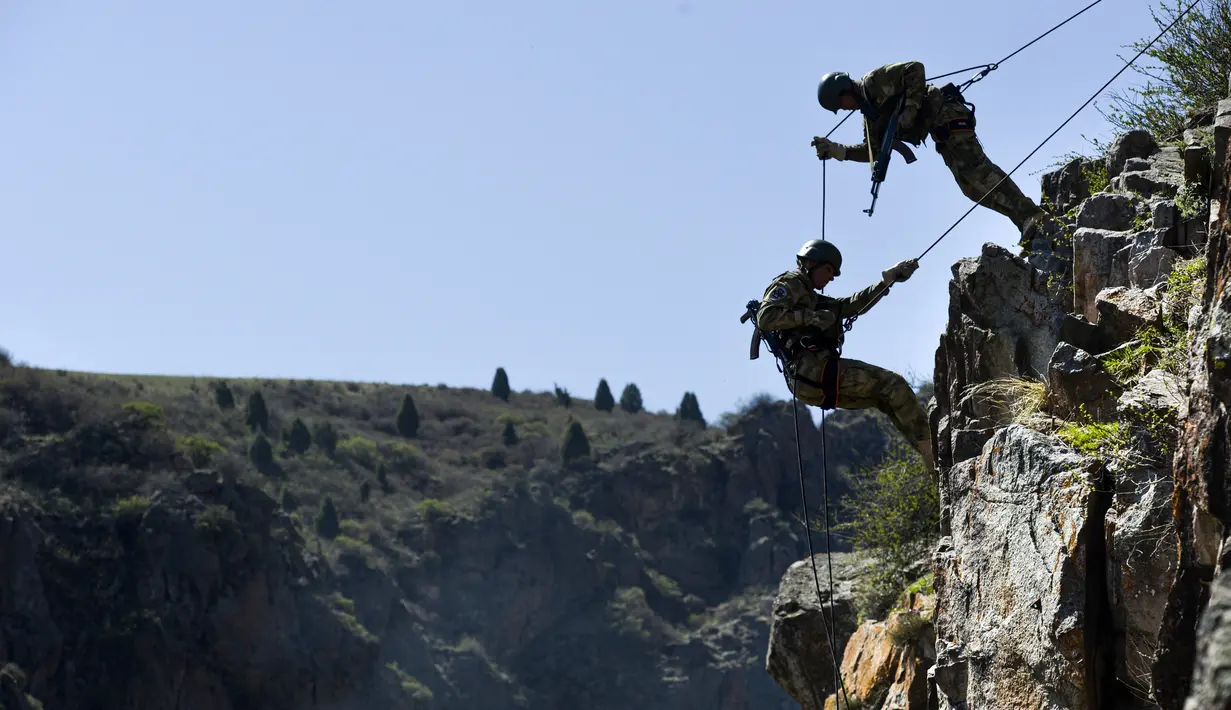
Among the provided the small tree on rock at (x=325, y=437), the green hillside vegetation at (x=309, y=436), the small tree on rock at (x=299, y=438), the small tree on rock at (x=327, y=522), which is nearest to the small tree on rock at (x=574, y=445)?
the green hillside vegetation at (x=309, y=436)

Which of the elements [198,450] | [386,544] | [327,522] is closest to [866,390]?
[198,450]

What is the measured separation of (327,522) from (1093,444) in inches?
3744

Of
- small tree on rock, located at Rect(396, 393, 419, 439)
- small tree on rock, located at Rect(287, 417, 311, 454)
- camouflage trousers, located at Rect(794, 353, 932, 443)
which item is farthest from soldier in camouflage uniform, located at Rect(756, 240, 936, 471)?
small tree on rock, located at Rect(396, 393, 419, 439)

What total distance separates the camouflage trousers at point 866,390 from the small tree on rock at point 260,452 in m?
94.0

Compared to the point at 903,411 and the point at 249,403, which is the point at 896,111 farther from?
the point at 249,403

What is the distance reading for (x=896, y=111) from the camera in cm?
1622

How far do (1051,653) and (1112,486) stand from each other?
4.07 feet

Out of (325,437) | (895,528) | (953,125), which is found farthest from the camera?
(325,437)

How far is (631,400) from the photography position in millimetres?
145875

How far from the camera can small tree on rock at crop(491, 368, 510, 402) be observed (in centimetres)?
14475

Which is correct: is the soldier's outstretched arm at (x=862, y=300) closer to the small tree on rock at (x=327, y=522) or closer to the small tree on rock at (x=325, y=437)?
the small tree on rock at (x=327, y=522)

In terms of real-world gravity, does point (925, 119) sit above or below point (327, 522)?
below

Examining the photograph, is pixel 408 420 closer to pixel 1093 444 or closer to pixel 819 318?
pixel 819 318

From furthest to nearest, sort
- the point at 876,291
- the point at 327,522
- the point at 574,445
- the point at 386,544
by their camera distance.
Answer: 1. the point at 574,445
2. the point at 386,544
3. the point at 327,522
4. the point at 876,291
